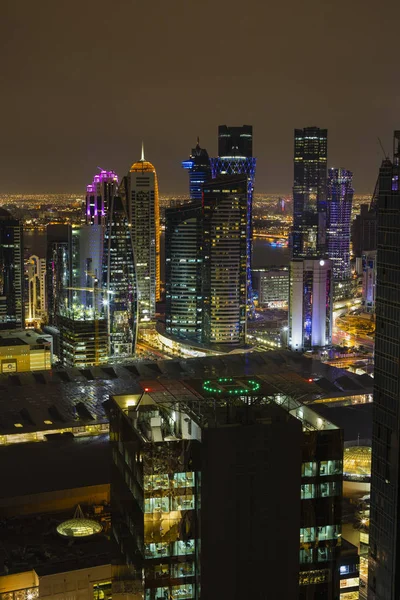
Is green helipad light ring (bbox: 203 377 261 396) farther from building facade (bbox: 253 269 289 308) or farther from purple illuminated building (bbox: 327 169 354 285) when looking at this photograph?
purple illuminated building (bbox: 327 169 354 285)

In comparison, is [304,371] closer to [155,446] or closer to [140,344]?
[140,344]

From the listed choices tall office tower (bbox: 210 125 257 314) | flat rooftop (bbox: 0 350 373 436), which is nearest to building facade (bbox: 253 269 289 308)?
tall office tower (bbox: 210 125 257 314)

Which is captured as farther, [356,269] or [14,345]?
[356,269]

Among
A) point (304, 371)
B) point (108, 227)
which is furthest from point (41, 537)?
point (108, 227)

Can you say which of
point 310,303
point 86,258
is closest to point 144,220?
point 86,258

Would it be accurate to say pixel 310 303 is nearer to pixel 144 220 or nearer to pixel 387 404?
pixel 144 220
